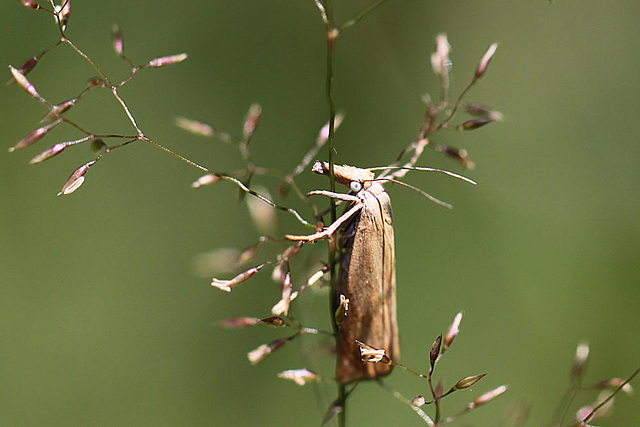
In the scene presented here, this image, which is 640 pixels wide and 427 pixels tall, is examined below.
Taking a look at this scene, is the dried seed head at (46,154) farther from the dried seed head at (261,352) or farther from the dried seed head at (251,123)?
the dried seed head at (261,352)

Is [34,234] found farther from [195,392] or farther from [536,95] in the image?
[536,95]

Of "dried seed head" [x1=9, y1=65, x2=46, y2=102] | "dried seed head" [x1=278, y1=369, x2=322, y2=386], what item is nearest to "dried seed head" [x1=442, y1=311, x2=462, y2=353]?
"dried seed head" [x1=278, y1=369, x2=322, y2=386]

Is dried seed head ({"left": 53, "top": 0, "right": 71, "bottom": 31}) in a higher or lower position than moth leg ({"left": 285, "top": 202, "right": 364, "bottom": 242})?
higher

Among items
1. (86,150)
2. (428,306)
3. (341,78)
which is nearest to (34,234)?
(86,150)

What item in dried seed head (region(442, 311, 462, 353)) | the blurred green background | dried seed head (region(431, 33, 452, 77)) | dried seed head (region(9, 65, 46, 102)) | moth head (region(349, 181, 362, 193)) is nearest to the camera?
dried seed head (region(9, 65, 46, 102))

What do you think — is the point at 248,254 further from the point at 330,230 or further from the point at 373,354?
the point at 373,354

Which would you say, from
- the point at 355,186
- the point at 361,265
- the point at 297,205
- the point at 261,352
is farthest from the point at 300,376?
the point at 297,205

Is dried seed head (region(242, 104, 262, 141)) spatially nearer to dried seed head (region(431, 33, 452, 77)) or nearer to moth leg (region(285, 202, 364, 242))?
moth leg (region(285, 202, 364, 242))

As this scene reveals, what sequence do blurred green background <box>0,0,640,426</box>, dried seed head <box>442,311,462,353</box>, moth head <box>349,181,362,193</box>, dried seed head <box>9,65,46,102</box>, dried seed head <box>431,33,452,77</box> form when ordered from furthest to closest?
blurred green background <box>0,0,640,426</box> < dried seed head <box>431,33,452,77</box> < moth head <box>349,181,362,193</box> < dried seed head <box>442,311,462,353</box> < dried seed head <box>9,65,46,102</box>
